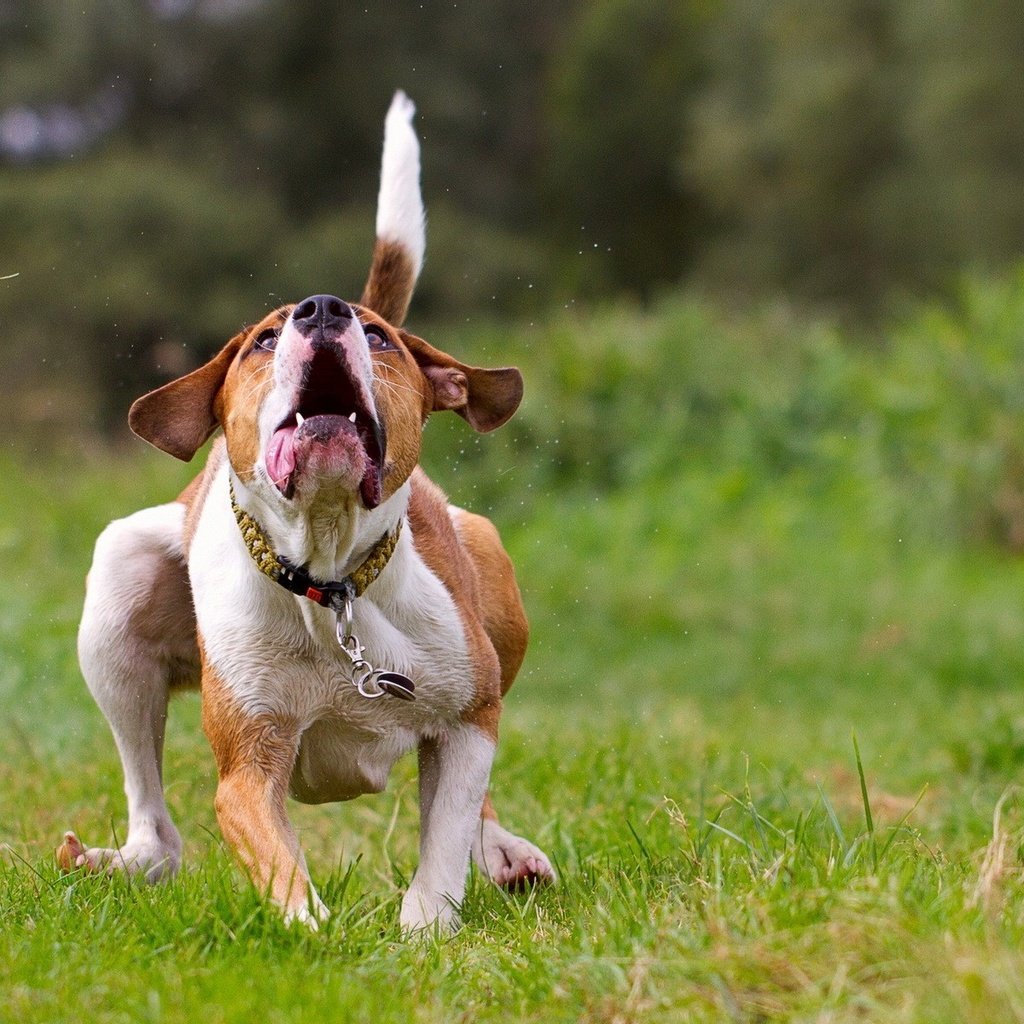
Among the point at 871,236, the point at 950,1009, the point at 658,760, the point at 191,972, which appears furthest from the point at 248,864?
the point at 871,236

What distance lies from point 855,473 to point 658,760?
7.19m

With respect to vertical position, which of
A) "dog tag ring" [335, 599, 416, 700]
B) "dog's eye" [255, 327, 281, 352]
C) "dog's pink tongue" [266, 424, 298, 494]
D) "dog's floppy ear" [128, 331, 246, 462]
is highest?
"dog's eye" [255, 327, 281, 352]

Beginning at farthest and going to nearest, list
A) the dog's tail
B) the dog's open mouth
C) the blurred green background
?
1. the blurred green background
2. the dog's tail
3. the dog's open mouth

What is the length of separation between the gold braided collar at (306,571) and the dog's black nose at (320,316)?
47 centimetres

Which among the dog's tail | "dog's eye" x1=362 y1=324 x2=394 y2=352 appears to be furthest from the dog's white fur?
"dog's eye" x1=362 y1=324 x2=394 y2=352

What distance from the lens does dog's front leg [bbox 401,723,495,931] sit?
3680 millimetres

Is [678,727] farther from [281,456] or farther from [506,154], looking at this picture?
[506,154]

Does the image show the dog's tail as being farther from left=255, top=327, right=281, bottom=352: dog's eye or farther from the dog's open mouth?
the dog's open mouth

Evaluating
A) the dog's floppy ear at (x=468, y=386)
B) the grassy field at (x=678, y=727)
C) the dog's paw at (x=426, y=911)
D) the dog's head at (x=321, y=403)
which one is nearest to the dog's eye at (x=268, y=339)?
the dog's head at (x=321, y=403)

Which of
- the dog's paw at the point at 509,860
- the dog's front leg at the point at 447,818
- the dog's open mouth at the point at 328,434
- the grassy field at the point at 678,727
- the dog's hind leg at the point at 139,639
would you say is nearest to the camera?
the grassy field at the point at 678,727

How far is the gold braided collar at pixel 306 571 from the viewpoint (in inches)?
146

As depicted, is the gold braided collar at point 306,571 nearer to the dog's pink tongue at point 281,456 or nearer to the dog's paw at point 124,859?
the dog's pink tongue at point 281,456

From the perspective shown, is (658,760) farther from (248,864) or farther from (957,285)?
(957,285)

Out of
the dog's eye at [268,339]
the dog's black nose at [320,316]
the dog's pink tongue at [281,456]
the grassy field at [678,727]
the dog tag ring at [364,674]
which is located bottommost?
the grassy field at [678,727]
